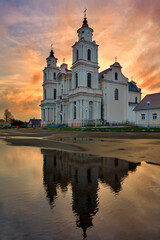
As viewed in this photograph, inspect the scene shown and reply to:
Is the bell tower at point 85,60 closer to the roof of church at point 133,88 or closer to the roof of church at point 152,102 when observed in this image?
the roof of church at point 152,102

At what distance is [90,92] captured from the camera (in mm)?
49344

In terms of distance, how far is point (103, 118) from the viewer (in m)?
53.3

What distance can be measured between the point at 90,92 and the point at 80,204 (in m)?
47.6

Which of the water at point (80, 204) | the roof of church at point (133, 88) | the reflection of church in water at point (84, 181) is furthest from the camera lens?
the roof of church at point (133, 88)

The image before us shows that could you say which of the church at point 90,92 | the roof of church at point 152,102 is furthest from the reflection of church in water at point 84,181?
the roof of church at point 152,102

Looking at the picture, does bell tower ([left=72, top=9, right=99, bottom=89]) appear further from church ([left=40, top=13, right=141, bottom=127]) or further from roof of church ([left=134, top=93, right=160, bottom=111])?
roof of church ([left=134, top=93, right=160, bottom=111])

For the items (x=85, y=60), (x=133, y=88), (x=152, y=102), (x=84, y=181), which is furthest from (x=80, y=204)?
(x=133, y=88)

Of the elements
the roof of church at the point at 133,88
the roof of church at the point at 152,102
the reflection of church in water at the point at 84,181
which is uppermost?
the roof of church at the point at 133,88

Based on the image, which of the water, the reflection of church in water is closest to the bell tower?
the reflection of church in water

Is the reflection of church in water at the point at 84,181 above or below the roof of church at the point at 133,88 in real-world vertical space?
below

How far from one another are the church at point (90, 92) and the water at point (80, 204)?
39.3 metres

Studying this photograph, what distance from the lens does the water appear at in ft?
6.74

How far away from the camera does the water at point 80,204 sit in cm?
205

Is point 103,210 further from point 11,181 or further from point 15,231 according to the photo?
point 11,181
